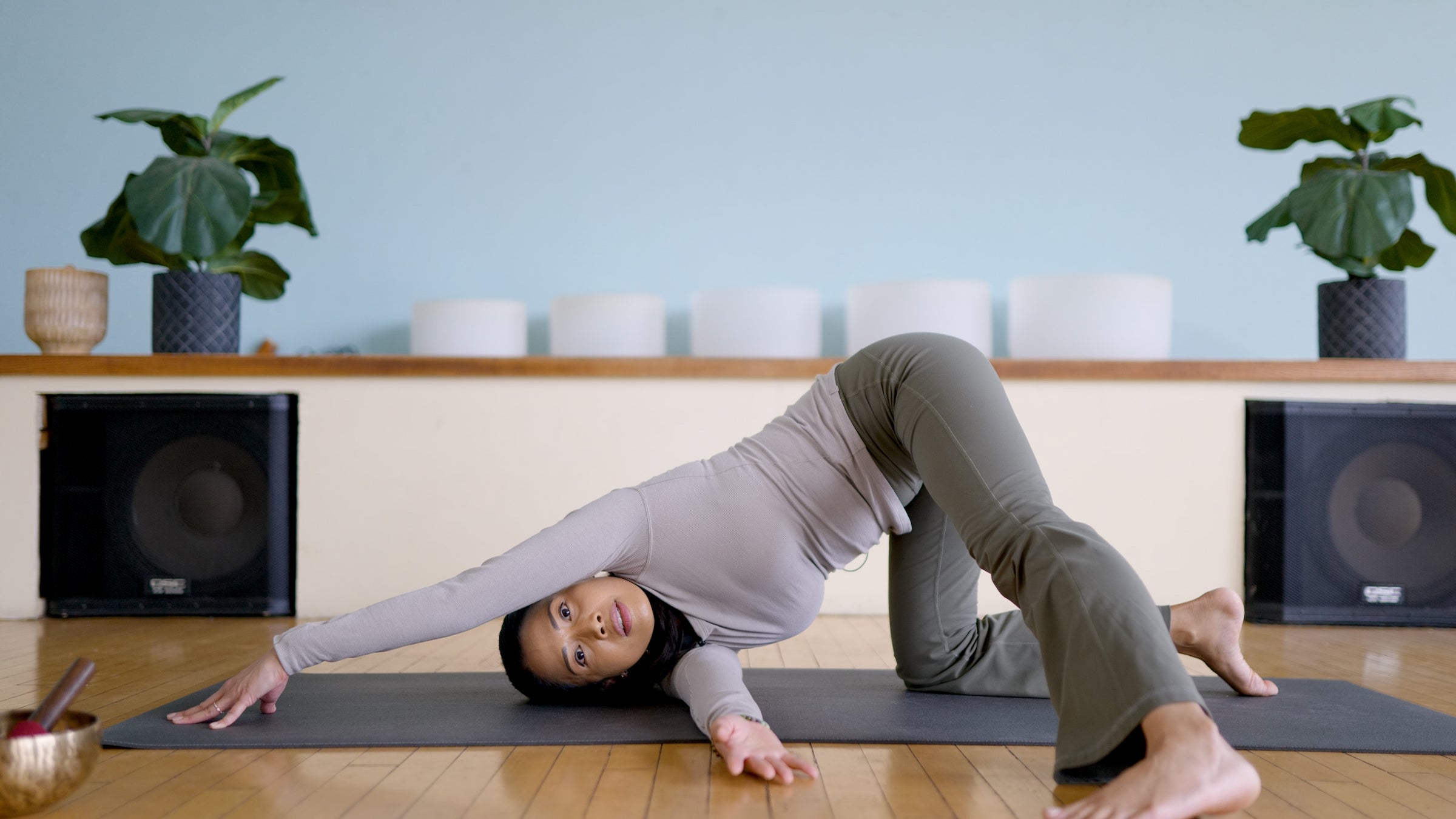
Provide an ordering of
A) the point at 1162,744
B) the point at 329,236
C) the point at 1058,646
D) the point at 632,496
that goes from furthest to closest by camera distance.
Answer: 1. the point at 329,236
2. the point at 632,496
3. the point at 1058,646
4. the point at 1162,744

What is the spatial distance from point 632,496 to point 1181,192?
94.6 inches

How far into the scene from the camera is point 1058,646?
101 cm

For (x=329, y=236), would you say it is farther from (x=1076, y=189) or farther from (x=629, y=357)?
(x=1076, y=189)

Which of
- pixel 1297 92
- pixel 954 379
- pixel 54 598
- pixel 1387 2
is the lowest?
pixel 54 598

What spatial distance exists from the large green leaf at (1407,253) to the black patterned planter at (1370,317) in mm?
44

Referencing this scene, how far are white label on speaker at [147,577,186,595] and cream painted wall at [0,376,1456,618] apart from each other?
28cm

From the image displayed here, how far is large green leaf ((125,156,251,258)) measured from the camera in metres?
→ 2.47

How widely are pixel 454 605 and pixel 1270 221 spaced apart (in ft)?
7.69

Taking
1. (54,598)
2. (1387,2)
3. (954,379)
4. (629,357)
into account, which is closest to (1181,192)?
(1387,2)

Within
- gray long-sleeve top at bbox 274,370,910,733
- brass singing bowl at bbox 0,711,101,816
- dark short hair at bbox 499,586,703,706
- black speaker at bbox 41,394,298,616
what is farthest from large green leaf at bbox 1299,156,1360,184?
brass singing bowl at bbox 0,711,101,816

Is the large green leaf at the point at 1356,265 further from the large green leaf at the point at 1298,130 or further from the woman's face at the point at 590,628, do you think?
the woman's face at the point at 590,628

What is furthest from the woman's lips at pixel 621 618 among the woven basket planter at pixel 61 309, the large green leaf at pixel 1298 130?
the large green leaf at pixel 1298 130

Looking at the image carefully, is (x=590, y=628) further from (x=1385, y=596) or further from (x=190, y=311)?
(x=1385, y=596)

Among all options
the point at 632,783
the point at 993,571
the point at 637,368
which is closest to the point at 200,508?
the point at 637,368
